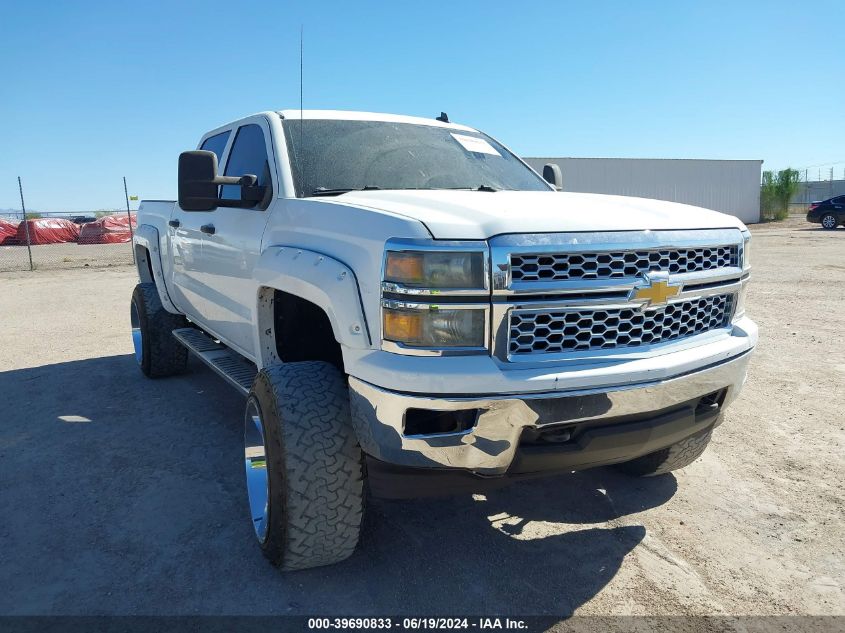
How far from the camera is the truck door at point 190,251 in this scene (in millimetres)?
4230

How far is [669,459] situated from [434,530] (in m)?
1.29

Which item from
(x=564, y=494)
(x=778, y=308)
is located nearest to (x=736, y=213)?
(x=778, y=308)

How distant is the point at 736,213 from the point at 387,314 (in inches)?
1379

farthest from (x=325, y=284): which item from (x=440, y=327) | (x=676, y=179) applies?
(x=676, y=179)

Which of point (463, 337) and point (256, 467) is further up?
point (463, 337)

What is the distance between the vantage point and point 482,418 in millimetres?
2117

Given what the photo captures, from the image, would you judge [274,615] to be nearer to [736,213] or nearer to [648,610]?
[648,610]

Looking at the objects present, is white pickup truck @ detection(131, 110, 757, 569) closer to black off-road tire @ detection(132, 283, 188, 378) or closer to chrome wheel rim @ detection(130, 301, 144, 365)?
black off-road tire @ detection(132, 283, 188, 378)

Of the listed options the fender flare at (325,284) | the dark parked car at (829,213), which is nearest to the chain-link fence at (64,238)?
the fender flare at (325,284)

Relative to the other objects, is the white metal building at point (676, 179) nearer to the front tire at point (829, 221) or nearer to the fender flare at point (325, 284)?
the front tire at point (829, 221)

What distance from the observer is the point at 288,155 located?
130 inches

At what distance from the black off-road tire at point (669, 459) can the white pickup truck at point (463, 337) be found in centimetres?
4

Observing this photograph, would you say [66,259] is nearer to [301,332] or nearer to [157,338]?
[157,338]

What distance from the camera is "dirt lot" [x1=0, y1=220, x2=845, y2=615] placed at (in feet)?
8.29
